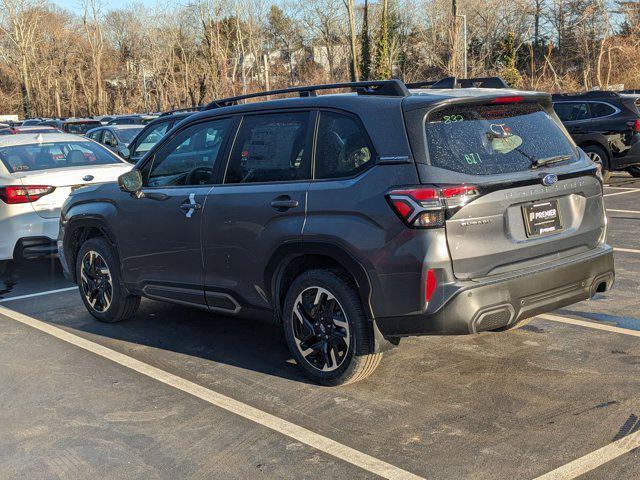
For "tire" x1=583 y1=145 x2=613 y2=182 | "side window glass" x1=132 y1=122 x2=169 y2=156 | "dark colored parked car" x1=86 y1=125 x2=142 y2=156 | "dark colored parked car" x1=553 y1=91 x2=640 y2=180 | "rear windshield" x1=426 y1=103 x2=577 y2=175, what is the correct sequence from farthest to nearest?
"dark colored parked car" x1=86 y1=125 x2=142 y2=156 → "tire" x1=583 y1=145 x2=613 y2=182 → "dark colored parked car" x1=553 y1=91 x2=640 y2=180 → "side window glass" x1=132 y1=122 x2=169 y2=156 → "rear windshield" x1=426 y1=103 x2=577 y2=175

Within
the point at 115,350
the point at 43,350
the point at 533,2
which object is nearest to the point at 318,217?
the point at 115,350

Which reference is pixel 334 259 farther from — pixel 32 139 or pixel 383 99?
pixel 32 139

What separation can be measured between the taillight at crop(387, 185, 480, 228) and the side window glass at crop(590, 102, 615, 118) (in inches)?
471

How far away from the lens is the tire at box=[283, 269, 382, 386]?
462 centimetres

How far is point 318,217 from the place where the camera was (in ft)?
15.4

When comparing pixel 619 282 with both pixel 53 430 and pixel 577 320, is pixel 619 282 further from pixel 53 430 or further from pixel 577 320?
pixel 53 430

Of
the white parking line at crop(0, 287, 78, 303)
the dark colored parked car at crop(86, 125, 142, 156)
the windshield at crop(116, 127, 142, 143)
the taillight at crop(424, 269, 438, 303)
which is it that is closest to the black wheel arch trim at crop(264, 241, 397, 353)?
the taillight at crop(424, 269, 438, 303)

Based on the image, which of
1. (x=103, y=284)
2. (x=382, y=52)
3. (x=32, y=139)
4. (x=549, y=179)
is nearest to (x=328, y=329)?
(x=549, y=179)

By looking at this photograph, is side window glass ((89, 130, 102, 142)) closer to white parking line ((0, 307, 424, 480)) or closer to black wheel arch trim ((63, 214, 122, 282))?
black wheel arch trim ((63, 214, 122, 282))

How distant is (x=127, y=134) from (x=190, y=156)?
42.1 feet

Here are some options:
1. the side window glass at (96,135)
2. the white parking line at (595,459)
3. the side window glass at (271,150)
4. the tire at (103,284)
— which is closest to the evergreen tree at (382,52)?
the side window glass at (96,135)

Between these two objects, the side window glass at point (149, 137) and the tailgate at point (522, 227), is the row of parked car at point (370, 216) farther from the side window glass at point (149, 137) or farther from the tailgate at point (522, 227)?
the side window glass at point (149, 137)

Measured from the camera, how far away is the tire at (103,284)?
654cm

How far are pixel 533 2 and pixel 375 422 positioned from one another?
69756 mm
